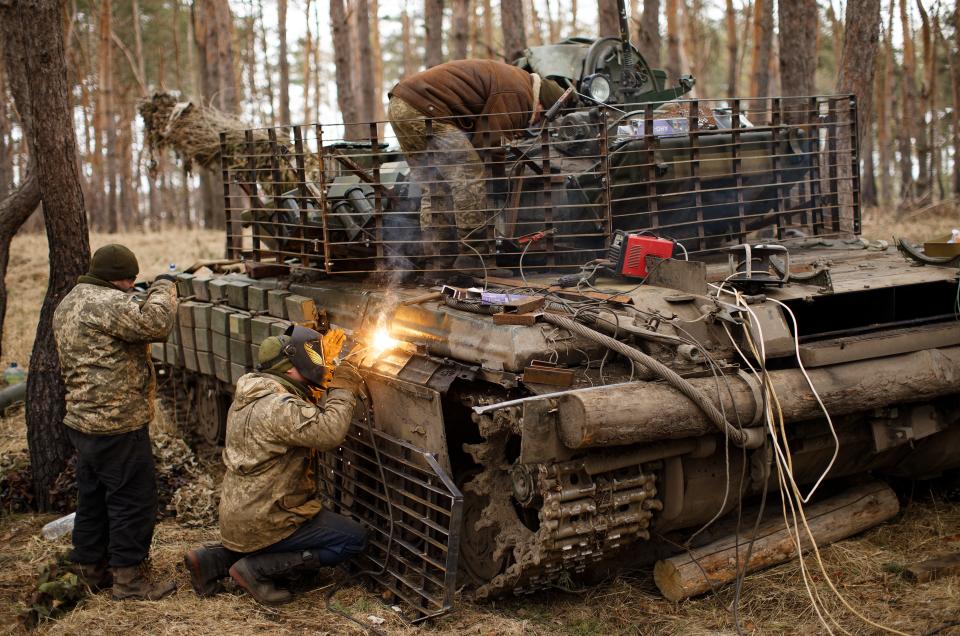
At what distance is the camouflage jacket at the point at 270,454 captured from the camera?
5.15 meters

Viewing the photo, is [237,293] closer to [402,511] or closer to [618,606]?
[402,511]

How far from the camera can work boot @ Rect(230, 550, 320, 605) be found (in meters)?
5.38

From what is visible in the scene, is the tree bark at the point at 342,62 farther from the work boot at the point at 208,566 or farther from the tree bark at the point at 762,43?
the work boot at the point at 208,566

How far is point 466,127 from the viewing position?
674cm

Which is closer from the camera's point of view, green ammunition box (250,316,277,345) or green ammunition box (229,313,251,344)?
green ammunition box (250,316,277,345)

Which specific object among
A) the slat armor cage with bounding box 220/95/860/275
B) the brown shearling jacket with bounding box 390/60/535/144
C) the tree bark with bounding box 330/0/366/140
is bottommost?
the slat armor cage with bounding box 220/95/860/275

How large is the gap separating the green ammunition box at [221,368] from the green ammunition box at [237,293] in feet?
1.55

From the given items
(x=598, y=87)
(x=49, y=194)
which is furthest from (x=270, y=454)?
(x=598, y=87)

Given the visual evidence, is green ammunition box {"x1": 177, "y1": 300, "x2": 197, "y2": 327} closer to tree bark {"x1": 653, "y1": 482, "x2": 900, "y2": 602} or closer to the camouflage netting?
the camouflage netting

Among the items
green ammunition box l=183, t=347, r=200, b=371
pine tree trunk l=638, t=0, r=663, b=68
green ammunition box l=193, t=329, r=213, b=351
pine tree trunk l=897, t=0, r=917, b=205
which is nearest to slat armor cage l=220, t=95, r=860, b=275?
green ammunition box l=193, t=329, r=213, b=351

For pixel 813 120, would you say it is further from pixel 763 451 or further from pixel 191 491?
pixel 191 491

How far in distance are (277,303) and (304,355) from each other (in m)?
1.86

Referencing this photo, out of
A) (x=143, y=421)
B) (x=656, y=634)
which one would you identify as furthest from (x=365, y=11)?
(x=656, y=634)

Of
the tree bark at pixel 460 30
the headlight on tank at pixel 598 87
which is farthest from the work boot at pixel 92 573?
the tree bark at pixel 460 30
